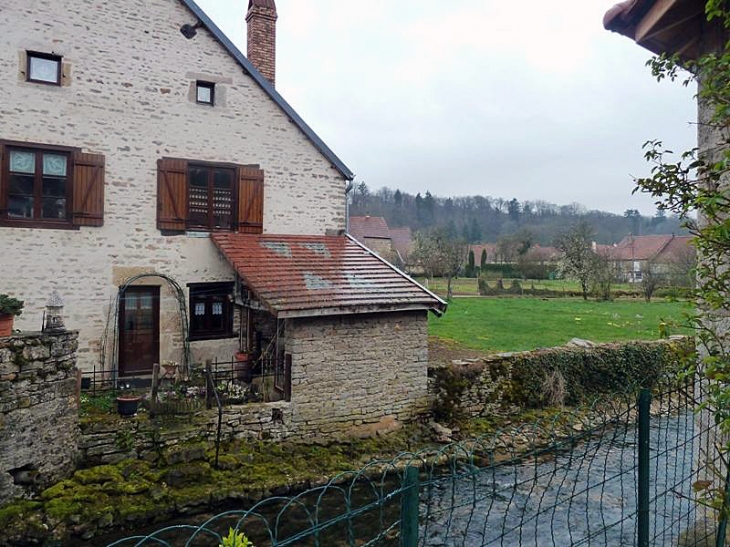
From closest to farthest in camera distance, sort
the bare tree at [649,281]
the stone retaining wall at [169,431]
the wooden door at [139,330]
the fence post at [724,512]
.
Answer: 1. the fence post at [724,512]
2. the stone retaining wall at [169,431]
3. the wooden door at [139,330]
4. the bare tree at [649,281]

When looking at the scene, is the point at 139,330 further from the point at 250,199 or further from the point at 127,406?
the point at 250,199

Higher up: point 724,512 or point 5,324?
point 5,324

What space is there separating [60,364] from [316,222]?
6.98 metres

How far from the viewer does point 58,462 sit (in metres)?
8.07

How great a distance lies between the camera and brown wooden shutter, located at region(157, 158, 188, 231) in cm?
1167

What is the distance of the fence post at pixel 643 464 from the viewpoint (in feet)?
12.2

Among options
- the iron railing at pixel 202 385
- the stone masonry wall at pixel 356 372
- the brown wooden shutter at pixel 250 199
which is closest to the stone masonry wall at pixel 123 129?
the brown wooden shutter at pixel 250 199

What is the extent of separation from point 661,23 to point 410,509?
4304 millimetres

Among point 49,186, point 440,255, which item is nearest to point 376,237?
point 440,255

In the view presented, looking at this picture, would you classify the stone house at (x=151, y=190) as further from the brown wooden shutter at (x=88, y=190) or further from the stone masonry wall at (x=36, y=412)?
the stone masonry wall at (x=36, y=412)

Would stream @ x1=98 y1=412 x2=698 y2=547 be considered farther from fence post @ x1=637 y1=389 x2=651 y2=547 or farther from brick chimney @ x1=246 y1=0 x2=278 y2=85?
brick chimney @ x1=246 y1=0 x2=278 y2=85

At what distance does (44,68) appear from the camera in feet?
34.7

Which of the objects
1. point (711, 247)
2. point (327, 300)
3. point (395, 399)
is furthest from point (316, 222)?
point (711, 247)

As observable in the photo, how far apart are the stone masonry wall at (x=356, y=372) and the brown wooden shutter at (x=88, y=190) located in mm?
4887
